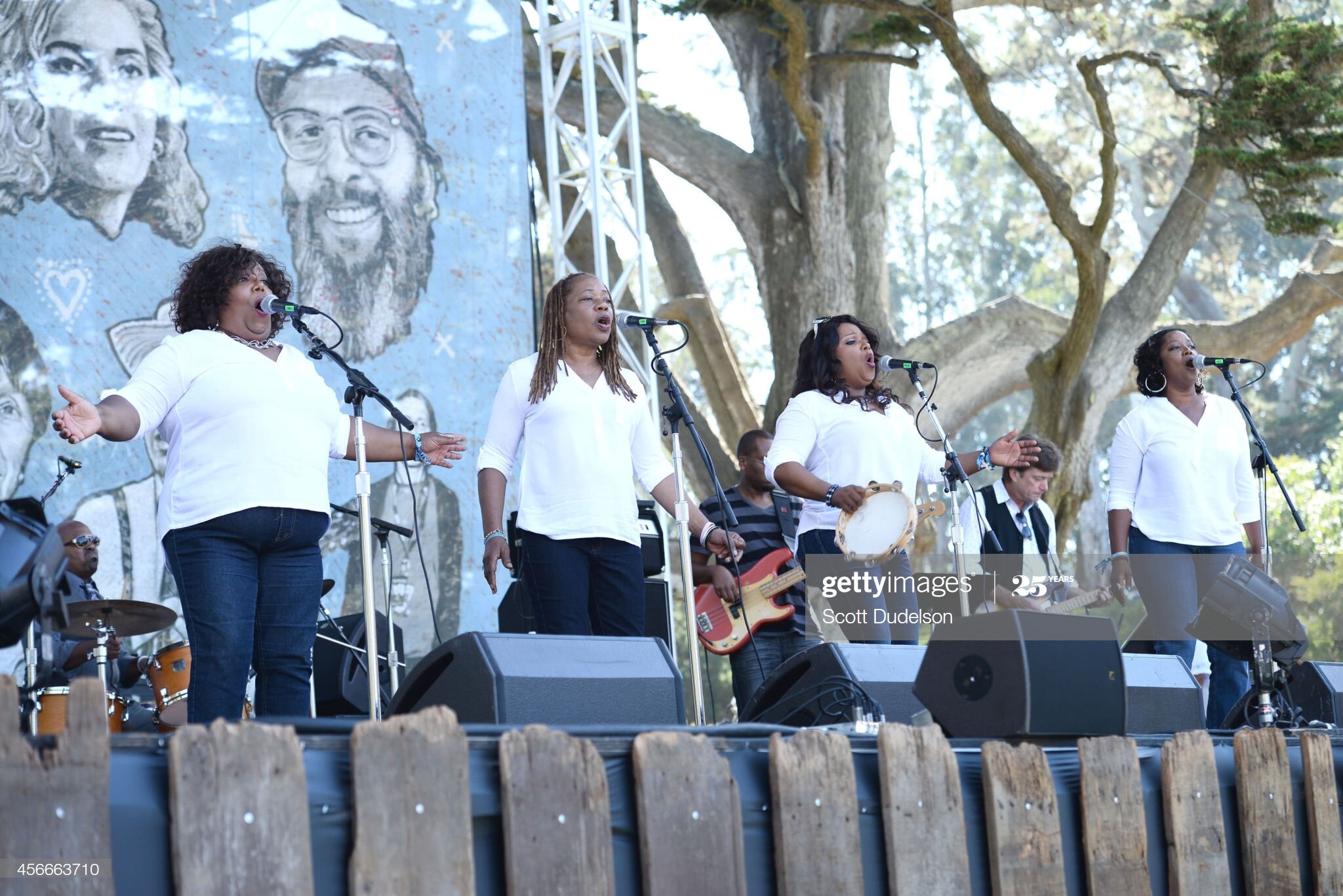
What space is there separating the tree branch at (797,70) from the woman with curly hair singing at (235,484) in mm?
6324

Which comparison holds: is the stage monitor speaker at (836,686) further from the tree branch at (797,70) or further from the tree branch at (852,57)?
the tree branch at (852,57)

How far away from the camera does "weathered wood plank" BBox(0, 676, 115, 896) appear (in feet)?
6.69

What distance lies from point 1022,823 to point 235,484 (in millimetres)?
2033

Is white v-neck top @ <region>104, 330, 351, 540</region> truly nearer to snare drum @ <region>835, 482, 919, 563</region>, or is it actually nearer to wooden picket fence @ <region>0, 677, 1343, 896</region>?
wooden picket fence @ <region>0, 677, 1343, 896</region>

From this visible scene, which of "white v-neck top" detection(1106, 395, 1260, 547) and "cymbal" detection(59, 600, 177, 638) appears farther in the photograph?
"cymbal" detection(59, 600, 177, 638)

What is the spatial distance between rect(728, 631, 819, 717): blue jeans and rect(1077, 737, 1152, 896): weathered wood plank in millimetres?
2817

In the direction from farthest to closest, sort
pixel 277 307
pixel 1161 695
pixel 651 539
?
pixel 651 539
pixel 1161 695
pixel 277 307

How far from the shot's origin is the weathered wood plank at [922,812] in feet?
9.09

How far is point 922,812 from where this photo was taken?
281 cm

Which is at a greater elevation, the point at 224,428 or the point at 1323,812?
the point at 224,428

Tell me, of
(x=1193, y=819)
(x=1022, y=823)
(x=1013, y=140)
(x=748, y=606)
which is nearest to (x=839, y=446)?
(x=748, y=606)

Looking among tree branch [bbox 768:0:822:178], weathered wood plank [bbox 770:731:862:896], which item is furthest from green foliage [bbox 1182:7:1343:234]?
weathered wood plank [bbox 770:731:862:896]

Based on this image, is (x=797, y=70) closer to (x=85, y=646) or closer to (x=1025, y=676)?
(x=85, y=646)

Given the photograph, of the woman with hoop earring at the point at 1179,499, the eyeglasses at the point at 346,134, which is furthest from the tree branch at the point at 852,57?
the woman with hoop earring at the point at 1179,499
